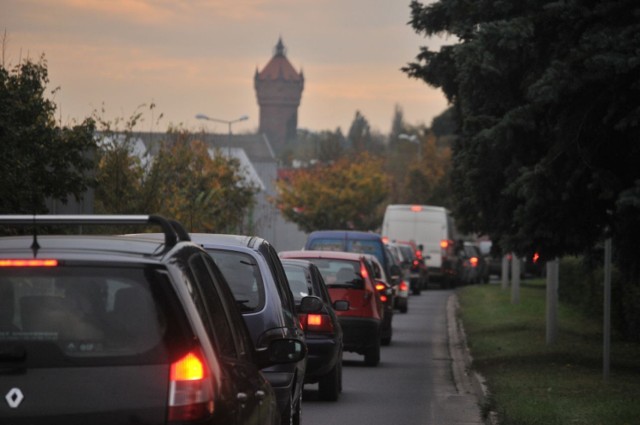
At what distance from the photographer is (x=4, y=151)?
18094 mm

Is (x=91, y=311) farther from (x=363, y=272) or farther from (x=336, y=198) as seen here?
(x=336, y=198)

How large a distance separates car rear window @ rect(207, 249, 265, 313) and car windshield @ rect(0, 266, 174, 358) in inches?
196

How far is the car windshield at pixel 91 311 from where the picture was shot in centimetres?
535

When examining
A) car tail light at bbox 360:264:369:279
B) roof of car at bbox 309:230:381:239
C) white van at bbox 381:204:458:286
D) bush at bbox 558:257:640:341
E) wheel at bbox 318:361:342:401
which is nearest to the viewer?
wheel at bbox 318:361:342:401

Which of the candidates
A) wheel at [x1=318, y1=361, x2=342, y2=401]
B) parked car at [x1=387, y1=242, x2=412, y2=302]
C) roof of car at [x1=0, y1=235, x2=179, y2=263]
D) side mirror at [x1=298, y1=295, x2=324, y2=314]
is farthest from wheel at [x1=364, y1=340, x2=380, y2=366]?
roof of car at [x1=0, y1=235, x2=179, y2=263]

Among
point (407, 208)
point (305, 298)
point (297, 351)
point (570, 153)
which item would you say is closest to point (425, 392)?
point (570, 153)

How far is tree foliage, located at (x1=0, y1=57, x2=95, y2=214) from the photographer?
713 inches

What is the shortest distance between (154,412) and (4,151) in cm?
1335

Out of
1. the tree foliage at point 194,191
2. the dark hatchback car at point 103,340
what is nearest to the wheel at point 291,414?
the dark hatchback car at point 103,340

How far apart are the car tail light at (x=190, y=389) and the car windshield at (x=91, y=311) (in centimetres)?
12

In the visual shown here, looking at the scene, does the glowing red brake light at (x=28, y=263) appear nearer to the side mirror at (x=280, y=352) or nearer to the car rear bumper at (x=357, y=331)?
the side mirror at (x=280, y=352)

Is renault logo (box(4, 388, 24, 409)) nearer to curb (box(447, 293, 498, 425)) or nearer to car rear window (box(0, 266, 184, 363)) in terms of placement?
car rear window (box(0, 266, 184, 363))

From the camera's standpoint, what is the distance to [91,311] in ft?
→ 17.7

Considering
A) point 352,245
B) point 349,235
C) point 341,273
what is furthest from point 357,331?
point 349,235
